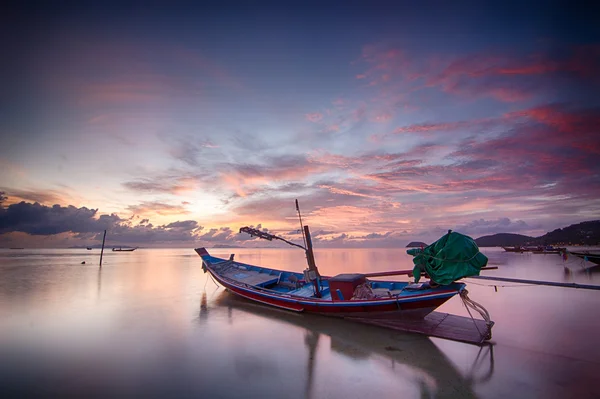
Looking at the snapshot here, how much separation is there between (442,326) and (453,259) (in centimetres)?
371

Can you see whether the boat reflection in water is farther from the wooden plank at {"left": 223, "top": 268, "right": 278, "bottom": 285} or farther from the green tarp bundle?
the wooden plank at {"left": 223, "top": 268, "right": 278, "bottom": 285}

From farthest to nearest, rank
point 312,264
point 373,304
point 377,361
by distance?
1. point 312,264
2. point 373,304
3. point 377,361

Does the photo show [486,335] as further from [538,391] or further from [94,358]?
[94,358]

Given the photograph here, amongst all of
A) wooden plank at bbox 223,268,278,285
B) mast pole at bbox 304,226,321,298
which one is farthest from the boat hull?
wooden plank at bbox 223,268,278,285

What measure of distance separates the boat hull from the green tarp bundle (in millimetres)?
557

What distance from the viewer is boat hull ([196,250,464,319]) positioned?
11117mm

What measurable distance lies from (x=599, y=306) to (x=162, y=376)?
80.3 ft

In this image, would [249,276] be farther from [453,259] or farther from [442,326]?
[453,259]

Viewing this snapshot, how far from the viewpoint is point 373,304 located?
40.7 feet

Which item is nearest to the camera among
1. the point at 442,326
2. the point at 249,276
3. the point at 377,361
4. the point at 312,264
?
the point at 377,361

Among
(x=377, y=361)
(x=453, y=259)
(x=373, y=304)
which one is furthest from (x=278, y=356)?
(x=453, y=259)

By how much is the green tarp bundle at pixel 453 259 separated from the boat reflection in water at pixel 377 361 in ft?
8.74

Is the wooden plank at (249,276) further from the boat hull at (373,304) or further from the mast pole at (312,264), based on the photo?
the mast pole at (312,264)

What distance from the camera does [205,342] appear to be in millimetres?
12211
